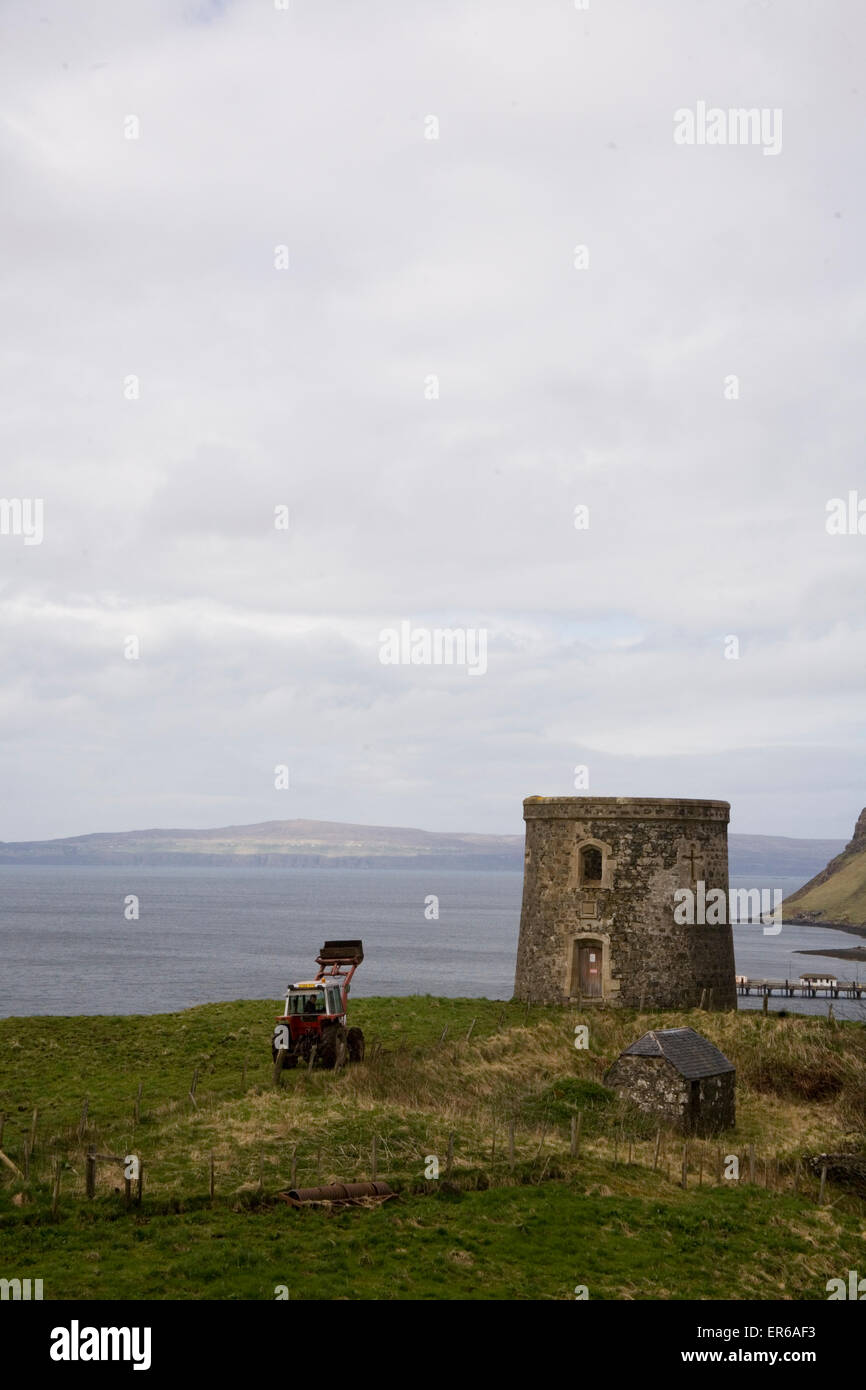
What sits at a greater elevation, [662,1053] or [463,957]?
[662,1053]

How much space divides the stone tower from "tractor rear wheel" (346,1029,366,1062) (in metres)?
11.9

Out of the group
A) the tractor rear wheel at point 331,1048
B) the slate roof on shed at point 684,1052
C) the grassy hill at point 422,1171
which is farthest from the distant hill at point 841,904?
the tractor rear wheel at point 331,1048

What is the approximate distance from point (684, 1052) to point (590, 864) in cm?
1301

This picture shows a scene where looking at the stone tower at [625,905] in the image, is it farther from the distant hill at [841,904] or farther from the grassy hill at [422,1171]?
the distant hill at [841,904]

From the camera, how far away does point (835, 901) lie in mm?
187000

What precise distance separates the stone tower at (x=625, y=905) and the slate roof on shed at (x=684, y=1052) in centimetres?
962

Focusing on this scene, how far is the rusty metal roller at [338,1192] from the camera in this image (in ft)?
62.7

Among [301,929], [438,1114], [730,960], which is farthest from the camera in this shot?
[301,929]

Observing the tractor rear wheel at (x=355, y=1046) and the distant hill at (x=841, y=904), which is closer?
the tractor rear wheel at (x=355, y=1046)

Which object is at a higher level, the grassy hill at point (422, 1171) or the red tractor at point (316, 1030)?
the red tractor at point (316, 1030)

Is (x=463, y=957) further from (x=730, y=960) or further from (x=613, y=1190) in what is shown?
(x=613, y=1190)
